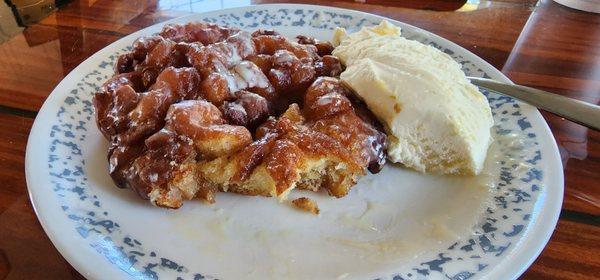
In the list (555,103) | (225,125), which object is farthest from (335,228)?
(555,103)

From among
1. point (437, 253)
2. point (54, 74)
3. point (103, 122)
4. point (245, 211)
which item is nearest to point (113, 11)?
point (54, 74)

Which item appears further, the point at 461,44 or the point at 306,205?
the point at 461,44

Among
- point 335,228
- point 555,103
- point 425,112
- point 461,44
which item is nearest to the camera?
point 335,228

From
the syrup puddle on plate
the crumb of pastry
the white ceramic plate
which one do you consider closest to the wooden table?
the white ceramic plate

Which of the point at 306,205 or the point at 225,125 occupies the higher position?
the point at 225,125

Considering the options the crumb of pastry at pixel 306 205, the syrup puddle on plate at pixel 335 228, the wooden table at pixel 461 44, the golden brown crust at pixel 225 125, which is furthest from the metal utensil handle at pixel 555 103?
the crumb of pastry at pixel 306 205

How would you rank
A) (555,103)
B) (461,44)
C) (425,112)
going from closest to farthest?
(425,112)
(555,103)
(461,44)

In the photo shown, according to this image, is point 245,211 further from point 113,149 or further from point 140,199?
point 113,149

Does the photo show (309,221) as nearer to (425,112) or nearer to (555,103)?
(425,112)
